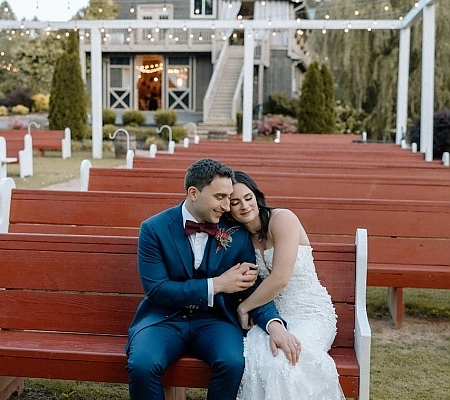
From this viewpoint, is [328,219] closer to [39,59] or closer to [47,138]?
[47,138]

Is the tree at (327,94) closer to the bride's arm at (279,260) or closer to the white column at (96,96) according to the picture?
the white column at (96,96)

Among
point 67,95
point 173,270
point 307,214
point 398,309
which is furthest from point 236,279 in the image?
point 67,95

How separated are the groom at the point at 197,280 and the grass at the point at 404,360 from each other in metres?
0.98

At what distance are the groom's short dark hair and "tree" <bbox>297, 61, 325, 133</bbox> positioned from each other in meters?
20.3

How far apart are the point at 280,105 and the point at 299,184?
24408mm

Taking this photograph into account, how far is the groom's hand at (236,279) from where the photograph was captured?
135 inches

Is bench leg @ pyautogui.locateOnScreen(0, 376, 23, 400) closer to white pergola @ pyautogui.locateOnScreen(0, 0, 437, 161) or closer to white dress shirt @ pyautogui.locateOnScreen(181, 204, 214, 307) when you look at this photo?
white dress shirt @ pyautogui.locateOnScreen(181, 204, 214, 307)

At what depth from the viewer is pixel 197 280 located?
343cm

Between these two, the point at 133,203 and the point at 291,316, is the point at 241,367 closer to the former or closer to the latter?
the point at 291,316

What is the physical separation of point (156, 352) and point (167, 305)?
249 mm

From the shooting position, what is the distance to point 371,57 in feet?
81.2

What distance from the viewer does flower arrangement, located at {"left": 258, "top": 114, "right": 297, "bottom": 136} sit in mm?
27594

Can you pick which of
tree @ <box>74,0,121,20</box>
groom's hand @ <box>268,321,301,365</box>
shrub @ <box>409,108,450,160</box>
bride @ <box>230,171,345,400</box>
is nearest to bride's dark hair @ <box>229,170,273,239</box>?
bride @ <box>230,171,345,400</box>

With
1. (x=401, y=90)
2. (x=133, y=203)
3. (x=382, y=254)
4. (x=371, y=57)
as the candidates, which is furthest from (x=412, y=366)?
(x=371, y=57)
